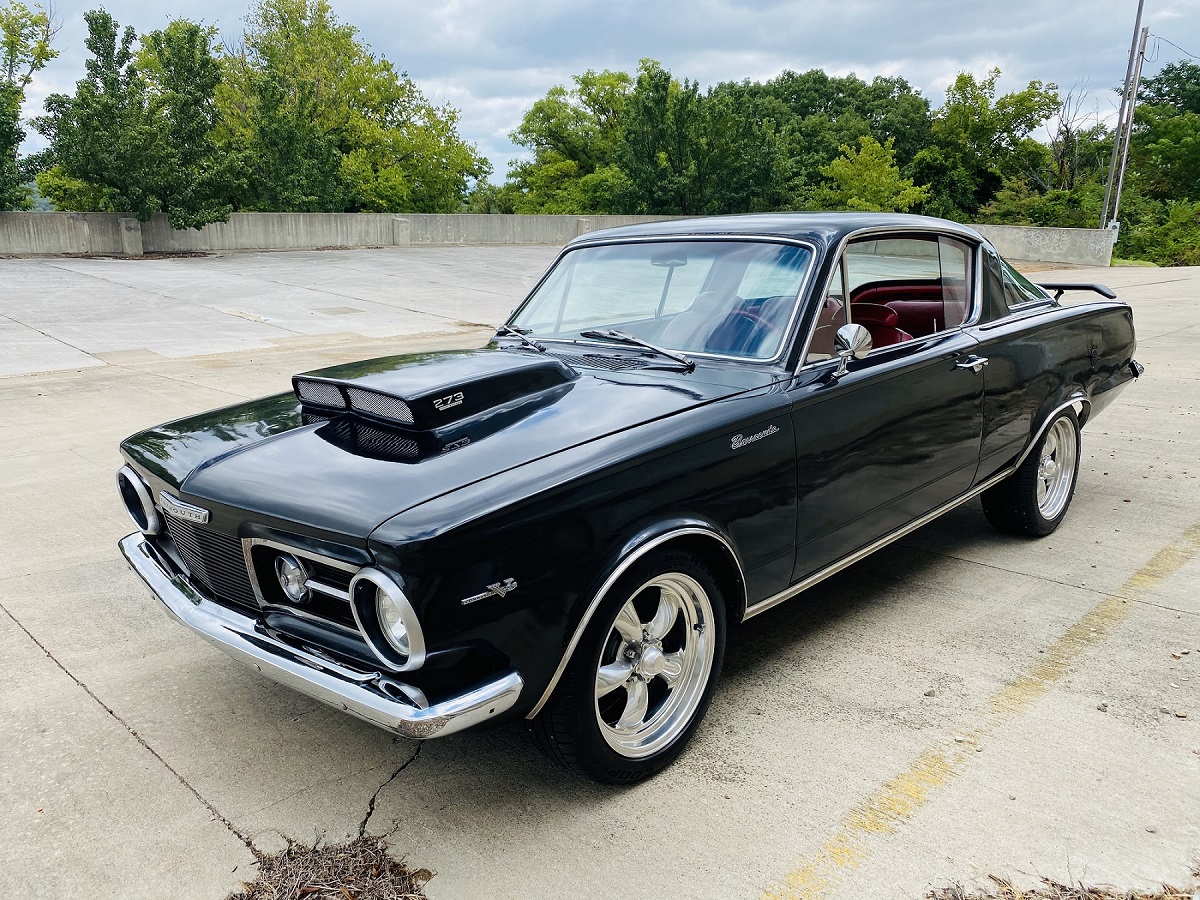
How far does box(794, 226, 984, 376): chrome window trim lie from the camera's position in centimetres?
348

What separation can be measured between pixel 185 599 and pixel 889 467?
2.59 m

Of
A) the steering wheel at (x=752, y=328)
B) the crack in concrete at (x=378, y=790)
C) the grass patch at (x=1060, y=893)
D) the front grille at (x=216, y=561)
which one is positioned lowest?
the crack in concrete at (x=378, y=790)

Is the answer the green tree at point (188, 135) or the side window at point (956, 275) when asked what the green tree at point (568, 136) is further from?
the side window at point (956, 275)

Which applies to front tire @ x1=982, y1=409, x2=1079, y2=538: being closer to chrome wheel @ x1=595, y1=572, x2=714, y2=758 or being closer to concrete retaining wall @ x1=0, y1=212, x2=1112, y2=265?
chrome wheel @ x1=595, y1=572, x2=714, y2=758

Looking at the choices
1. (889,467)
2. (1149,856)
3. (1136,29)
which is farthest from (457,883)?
(1136,29)


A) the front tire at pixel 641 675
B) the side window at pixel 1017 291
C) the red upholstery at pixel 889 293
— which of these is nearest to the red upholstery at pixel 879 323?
the red upholstery at pixel 889 293

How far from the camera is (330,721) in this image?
3301 mm

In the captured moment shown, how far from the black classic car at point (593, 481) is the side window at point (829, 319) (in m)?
0.01

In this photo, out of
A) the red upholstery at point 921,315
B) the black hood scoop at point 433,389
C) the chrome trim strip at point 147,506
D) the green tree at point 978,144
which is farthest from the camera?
the green tree at point 978,144

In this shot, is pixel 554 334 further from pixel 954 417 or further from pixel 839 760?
pixel 839 760

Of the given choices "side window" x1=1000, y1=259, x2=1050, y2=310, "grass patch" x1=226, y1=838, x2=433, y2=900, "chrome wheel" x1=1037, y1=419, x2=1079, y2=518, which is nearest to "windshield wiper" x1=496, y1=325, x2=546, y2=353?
"grass patch" x1=226, y1=838, x2=433, y2=900

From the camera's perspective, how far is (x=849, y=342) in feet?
11.3

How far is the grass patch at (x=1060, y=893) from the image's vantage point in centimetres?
237

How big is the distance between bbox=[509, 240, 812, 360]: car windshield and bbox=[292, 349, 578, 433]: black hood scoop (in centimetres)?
58
